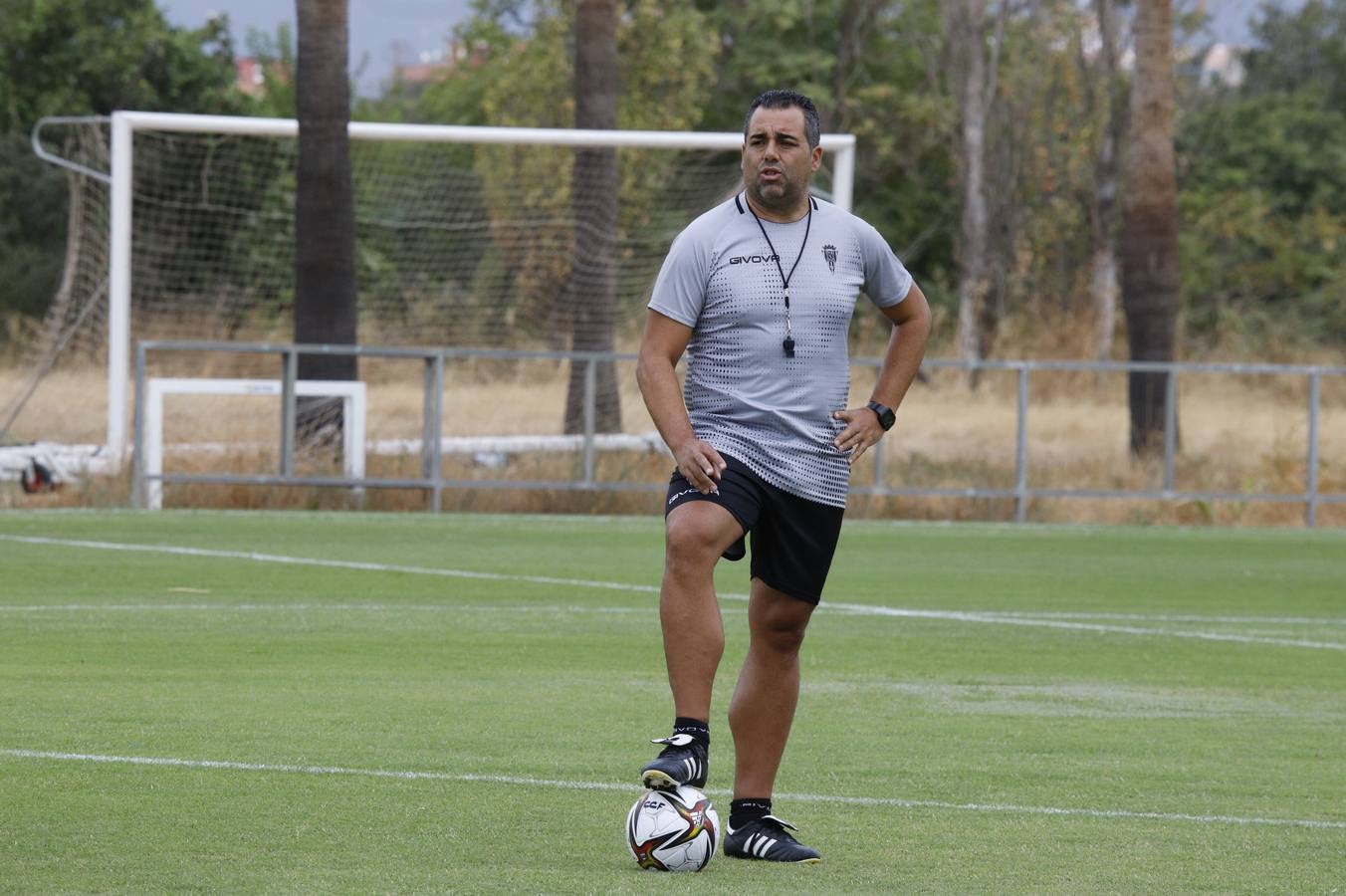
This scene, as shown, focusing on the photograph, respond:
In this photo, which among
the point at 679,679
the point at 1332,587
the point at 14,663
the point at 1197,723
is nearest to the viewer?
the point at 679,679

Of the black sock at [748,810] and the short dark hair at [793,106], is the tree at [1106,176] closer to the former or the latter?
the short dark hair at [793,106]

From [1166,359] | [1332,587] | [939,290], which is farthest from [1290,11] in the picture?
[1332,587]

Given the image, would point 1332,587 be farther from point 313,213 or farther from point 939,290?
point 939,290

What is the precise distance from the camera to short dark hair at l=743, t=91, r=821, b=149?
660cm

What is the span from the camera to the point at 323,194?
79.5ft

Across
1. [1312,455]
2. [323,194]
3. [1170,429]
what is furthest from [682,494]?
[323,194]

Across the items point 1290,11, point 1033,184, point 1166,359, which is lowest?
point 1166,359

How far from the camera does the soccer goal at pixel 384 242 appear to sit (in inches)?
1079

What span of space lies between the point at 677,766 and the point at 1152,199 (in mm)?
21972

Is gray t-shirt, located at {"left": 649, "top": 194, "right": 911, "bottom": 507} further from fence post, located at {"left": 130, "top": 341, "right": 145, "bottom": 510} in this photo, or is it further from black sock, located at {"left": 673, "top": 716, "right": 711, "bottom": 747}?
fence post, located at {"left": 130, "top": 341, "right": 145, "bottom": 510}

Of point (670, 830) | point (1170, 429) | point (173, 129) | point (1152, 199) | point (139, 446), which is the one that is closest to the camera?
point (670, 830)

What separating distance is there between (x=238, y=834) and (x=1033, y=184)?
41020 mm

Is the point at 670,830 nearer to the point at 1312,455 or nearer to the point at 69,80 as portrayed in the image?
the point at 1312,455

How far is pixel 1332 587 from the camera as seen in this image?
16.4m
